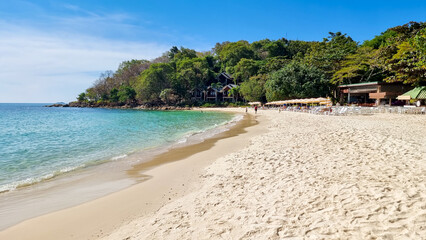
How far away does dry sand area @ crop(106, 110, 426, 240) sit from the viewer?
290cm

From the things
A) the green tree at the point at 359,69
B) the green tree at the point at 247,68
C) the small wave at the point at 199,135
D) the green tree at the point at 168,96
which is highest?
the green tree at the point at 247,68

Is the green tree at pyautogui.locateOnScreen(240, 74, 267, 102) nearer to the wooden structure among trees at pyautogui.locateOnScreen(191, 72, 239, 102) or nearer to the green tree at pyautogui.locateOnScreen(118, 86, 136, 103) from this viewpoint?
the wooden structure among trees at pyautogui.locateOnScreen(191, 72, 239, 102)

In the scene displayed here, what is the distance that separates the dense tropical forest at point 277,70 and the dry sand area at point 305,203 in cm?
1372

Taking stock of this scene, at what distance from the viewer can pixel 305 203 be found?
144 inches

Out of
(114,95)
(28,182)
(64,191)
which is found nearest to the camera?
(64,191)

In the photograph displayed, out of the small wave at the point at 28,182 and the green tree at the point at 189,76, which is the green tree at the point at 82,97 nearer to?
the green tree at the point at 189,76

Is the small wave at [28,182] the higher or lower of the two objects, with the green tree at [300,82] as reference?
lower

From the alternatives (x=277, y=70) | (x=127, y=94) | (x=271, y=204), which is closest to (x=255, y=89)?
(x=277, y=70)

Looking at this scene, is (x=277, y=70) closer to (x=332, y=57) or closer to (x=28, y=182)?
(x=332, y=57)

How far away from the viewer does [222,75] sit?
74.9 m

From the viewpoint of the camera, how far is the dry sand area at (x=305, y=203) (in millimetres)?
2904

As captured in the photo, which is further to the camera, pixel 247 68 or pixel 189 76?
pixel 189 76

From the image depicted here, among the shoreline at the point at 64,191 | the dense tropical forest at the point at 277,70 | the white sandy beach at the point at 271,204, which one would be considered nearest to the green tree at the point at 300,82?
the dense tropical forest at the point at 277,70

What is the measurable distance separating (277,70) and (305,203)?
2138 inches
